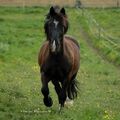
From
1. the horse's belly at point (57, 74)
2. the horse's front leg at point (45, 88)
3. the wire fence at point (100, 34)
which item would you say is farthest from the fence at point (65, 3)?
the horse's front leg at point (45, 88)

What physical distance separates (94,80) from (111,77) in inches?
49.4

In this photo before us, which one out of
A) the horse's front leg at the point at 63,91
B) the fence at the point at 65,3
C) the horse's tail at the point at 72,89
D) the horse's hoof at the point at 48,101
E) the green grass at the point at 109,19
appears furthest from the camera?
the fence at the point at 65,3

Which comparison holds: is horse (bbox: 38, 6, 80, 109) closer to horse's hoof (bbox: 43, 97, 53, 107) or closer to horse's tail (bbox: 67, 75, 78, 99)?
horse's hoof (bbox: 43, 97, 53, 107)

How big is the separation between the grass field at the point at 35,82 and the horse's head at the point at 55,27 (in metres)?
1.89

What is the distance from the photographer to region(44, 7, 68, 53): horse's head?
41.1ft

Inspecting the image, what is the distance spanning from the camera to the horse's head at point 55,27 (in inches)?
493

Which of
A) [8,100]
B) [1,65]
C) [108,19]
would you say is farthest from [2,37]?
[8,100]

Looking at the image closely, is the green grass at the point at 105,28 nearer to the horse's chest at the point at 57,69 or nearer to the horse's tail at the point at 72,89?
the horse's tail at the point at 72,89

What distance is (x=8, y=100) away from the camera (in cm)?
1469

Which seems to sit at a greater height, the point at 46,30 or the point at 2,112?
the point at 46,30

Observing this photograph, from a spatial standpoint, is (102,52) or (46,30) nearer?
(46,30)

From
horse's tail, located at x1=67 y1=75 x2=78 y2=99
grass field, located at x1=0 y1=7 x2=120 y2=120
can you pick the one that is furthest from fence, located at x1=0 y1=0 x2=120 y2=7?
horse's tail, located at x1=67 y1=75 x2=78 y2=99

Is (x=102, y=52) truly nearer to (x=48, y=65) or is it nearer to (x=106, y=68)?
(x=106, y=68)

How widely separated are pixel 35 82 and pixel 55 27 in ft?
27.9
